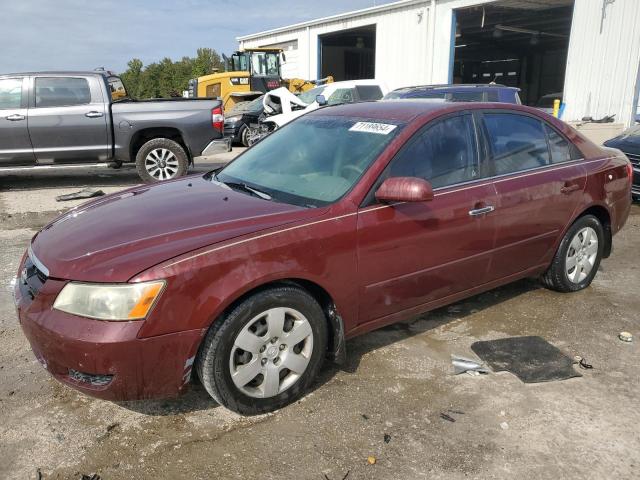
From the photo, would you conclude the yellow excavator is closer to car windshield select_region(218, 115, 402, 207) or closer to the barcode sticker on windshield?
car windshield select_region(218, 115, 402, 207)

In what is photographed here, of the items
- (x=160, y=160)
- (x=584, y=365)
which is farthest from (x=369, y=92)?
(x=584, y=365)

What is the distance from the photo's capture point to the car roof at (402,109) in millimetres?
3457

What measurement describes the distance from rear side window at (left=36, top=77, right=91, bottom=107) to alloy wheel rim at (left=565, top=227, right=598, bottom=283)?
25.9 feet

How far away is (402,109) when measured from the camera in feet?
11.7

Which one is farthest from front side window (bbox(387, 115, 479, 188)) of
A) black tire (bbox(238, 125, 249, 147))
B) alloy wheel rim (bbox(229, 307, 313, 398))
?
black tire (bbox(238, 125, 249, 147))

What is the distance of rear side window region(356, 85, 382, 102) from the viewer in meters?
13.6

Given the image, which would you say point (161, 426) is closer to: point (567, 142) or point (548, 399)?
point (548, 399)

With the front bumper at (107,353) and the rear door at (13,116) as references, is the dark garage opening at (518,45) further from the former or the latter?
the front bumper at (107,353)

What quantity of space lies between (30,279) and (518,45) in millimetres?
39827

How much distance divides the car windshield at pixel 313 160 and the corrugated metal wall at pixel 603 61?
1430 centimetres

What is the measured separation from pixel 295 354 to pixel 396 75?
22.1 metres

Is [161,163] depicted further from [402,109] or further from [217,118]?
[402,109]

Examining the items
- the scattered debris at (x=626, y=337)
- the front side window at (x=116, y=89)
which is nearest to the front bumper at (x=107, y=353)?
the scattered debris at (x=626, y=337)

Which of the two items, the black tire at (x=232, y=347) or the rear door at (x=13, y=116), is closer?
the black tire at (x=232, y=347)
